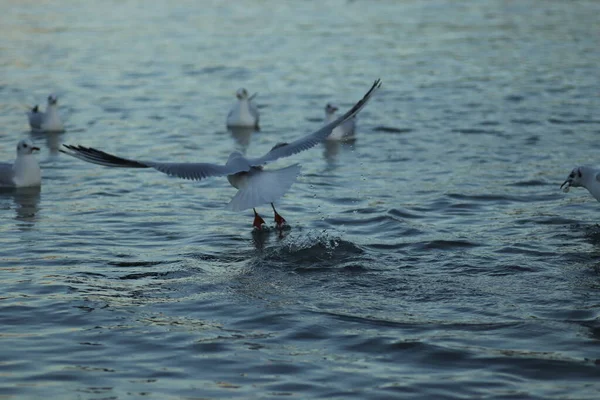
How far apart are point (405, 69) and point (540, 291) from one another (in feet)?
44.1

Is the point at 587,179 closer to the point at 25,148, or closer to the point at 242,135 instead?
the point at 242,135

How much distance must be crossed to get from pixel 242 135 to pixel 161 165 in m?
6.78

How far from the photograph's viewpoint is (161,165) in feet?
30.8

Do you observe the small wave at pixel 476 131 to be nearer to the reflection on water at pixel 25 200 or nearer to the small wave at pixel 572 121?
the small wave at pixel 572 121

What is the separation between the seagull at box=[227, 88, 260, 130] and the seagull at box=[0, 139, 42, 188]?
4.44 meters

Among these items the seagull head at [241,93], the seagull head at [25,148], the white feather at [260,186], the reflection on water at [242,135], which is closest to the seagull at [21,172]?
the seagull head at [25,148]

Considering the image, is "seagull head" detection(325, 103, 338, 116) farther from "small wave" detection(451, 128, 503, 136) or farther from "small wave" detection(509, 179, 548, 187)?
"small wave" detection(509, 179, 548, 187)

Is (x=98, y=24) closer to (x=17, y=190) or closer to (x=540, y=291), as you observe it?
(x=17, y=190)

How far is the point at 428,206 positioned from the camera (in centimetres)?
1154

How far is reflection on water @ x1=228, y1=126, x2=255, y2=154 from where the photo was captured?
1538cm

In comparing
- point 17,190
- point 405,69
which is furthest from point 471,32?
point 17,190

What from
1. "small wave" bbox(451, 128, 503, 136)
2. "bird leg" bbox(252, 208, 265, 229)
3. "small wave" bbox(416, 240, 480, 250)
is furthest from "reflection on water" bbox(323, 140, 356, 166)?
"small wave" bbox(416, 240, 480, 250)

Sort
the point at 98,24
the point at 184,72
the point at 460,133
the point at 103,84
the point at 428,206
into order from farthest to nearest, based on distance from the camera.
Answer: the point at 98,24 → the point at 184,72 → the point at 103,84 → the point at 460,133 → the point at 428,206

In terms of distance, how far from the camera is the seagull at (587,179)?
10766 millimetres
